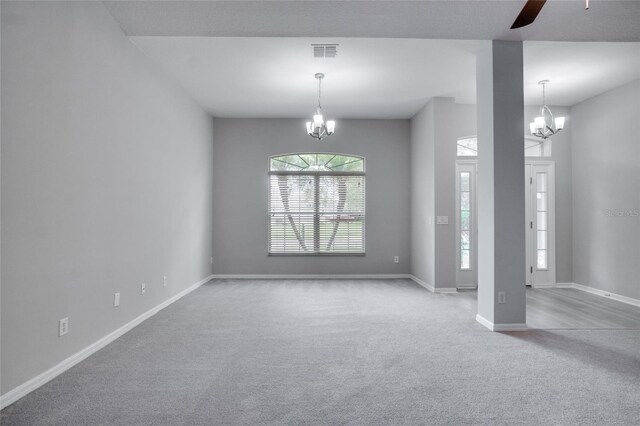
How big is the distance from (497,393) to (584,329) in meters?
2.08

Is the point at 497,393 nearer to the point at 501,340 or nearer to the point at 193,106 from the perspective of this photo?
the point at 501,340

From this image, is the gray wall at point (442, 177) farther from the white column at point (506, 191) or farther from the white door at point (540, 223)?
the white column at point (506, 191)

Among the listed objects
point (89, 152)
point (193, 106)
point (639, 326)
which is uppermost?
point (193, 106)

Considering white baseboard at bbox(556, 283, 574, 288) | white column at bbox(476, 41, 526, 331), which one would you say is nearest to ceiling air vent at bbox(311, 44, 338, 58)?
white column at bbox(476, 41, 526, 331)

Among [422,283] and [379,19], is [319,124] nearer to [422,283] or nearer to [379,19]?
[379,19]

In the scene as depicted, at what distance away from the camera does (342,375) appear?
268cm

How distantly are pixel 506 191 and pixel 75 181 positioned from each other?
3.82 m

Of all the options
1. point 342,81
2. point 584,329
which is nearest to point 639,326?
point 584,329

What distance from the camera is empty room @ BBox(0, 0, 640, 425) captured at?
7.77 ft

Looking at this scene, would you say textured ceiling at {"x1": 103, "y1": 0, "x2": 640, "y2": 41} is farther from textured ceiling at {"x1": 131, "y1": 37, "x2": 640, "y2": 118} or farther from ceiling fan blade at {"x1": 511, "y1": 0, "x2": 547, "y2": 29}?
ceiling fan blade at {"x1": 511, "y1": 0, "x2": 547, "y2": 29}

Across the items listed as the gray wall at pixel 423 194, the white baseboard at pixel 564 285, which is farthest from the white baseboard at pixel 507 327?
the white baseboard at pixel 564 285

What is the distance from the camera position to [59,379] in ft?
8.57

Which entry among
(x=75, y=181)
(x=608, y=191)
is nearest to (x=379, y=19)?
(x=75, y=181)

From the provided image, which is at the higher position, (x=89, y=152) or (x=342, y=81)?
(x=342, y=81)
